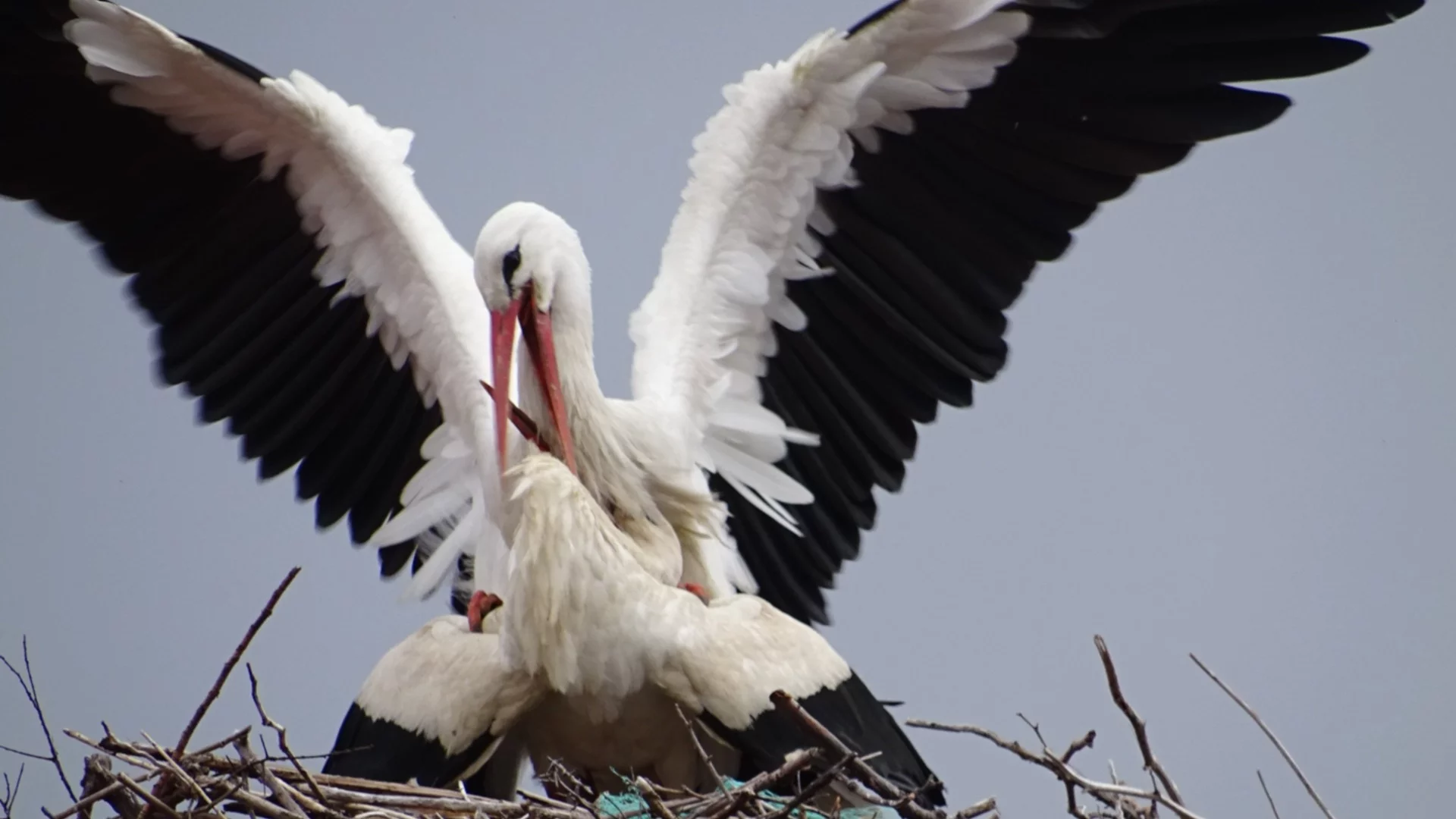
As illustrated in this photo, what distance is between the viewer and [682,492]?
357 centimetres

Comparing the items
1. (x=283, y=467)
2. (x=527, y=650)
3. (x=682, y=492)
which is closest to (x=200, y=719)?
(x=527, y=650)

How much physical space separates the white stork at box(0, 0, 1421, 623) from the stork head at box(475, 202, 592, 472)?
80 mm

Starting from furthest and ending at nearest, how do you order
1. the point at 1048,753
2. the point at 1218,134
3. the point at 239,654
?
the point at 1218,134 → the point at 239,654 → the point at 1048,753

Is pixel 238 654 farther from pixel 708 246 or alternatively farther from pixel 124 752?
pixel 708 246

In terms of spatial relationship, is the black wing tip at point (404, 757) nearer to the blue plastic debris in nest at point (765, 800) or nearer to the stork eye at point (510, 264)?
the blue plastic debris in nest at point (765, 800)

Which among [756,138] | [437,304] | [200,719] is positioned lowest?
[200,719]

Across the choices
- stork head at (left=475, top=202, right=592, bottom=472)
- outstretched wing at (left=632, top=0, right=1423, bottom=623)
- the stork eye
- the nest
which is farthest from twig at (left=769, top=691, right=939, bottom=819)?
outstretched wing at (left=632, top=0, right=1423, bottom=623)

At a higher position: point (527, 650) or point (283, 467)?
point (283, 467)

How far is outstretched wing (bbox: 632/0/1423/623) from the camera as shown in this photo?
375 centimetres

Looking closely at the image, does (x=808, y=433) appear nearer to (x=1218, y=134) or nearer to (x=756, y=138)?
(x=756, y=138)

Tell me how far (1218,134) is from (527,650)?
1.64 metres

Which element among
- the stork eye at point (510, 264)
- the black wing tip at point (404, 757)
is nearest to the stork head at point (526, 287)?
the stork eye at point (510, 264)

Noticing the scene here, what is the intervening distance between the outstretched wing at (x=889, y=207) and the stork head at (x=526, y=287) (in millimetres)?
355

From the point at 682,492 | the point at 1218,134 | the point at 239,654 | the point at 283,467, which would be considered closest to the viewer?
the point at 239,654
